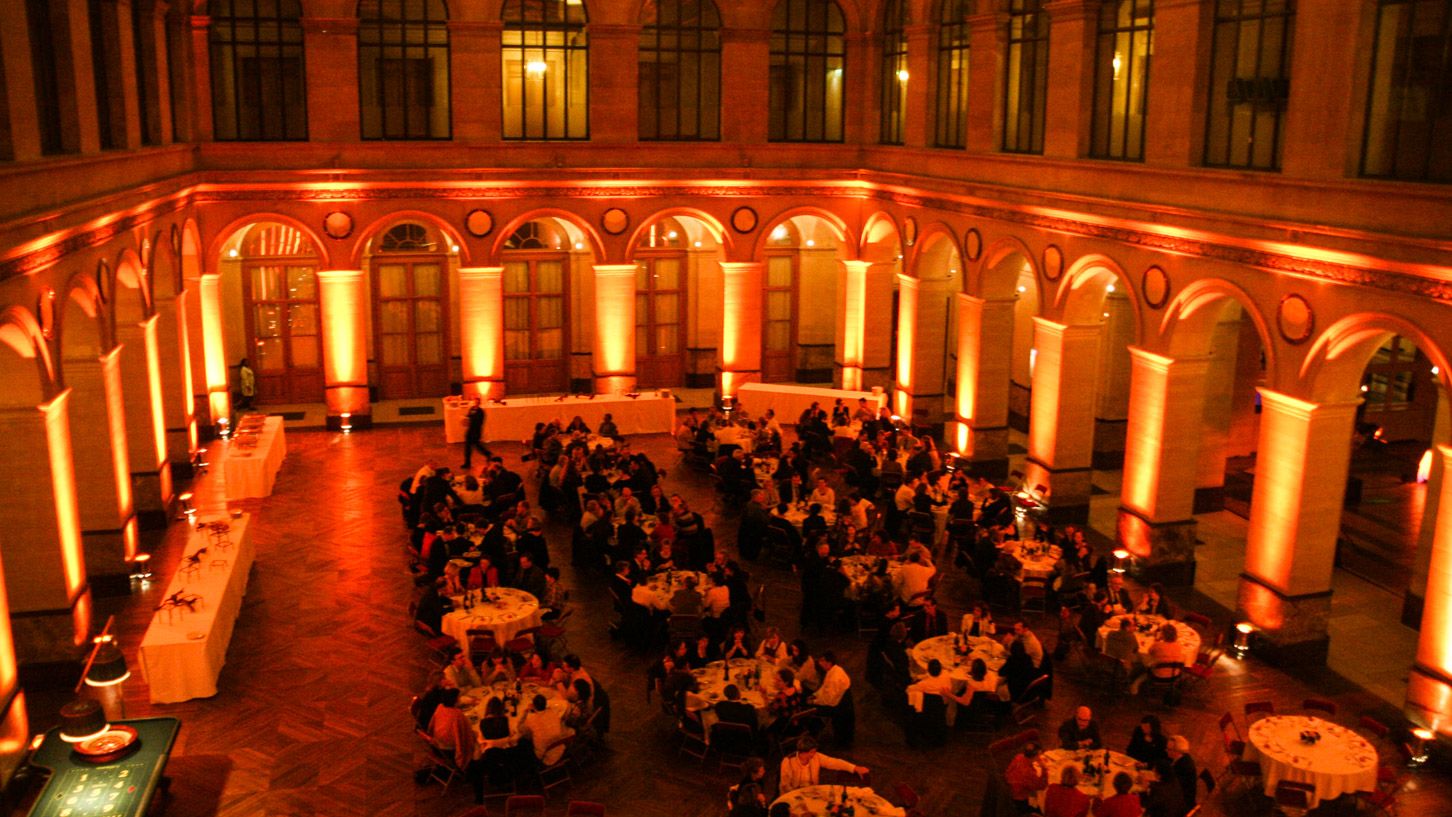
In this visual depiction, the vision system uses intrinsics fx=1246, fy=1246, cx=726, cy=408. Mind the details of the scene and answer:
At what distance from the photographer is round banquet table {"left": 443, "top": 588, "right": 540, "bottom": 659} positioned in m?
14.1

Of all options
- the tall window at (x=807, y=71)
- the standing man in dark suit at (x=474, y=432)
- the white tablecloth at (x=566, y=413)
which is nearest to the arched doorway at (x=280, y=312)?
the white tablecloth at (x=566, y=413)

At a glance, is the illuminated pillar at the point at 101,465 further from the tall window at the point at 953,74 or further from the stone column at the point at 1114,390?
the stone column at the point at 1114,390

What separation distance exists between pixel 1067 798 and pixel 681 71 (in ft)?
60.6

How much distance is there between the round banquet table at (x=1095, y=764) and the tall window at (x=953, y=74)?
43.3 feet

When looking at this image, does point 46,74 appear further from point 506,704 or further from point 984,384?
point 984,384

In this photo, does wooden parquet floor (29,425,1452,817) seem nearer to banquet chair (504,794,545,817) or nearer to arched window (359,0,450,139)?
banquet chair (504,794,545,817)

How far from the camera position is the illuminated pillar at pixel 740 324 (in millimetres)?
26391

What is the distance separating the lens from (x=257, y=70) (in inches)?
931

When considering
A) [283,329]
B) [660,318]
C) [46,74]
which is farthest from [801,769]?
[283,329]

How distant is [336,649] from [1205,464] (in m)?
13.9

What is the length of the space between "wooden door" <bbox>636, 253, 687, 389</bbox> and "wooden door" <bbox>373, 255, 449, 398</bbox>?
437 cm

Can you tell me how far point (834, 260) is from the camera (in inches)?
1156

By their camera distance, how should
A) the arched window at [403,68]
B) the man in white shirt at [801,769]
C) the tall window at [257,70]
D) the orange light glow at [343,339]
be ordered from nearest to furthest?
the man in white shirt at [801,769], the tall window at [257,70], the arched window at [403,68], the orange light glow at [343,339]

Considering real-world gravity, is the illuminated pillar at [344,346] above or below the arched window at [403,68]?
below
